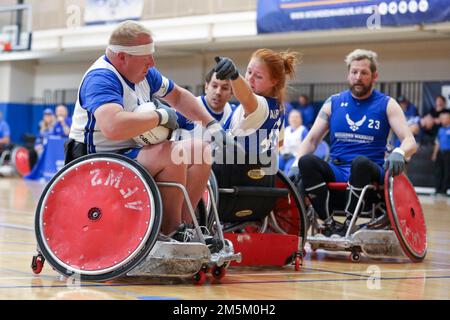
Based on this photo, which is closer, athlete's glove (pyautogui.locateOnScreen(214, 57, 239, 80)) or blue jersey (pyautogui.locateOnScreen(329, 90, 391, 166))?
athlete's glove (pyautogui.locateOnScreen(214, 57, 239, 80))

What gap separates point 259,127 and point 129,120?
121cm

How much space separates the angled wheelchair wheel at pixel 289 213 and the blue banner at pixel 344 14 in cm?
842

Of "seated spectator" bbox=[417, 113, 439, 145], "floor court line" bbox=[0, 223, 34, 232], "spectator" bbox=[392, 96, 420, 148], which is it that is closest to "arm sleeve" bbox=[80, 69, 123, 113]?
"floor court line" bbox=[0, 223, 34, 232]

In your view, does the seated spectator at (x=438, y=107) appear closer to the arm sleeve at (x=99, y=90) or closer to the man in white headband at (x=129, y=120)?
the man in white headband at (x=129, y=120)

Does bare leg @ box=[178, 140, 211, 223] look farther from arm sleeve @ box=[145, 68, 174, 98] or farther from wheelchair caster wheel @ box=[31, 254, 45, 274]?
wheelchair caster wheel @ box=[31, 254, 45, 274]

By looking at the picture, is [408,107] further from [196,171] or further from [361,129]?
[196,171]

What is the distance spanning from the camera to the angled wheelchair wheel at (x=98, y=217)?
376 cm

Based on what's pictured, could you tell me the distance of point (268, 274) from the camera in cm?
460

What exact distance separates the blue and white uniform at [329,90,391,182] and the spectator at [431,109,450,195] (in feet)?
28.4

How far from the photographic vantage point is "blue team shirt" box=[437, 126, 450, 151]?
1435 cm

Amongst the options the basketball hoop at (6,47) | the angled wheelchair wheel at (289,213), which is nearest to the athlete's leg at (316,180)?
the angled wheelchair wheel at (289,213)

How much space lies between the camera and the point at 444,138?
14422 mm
